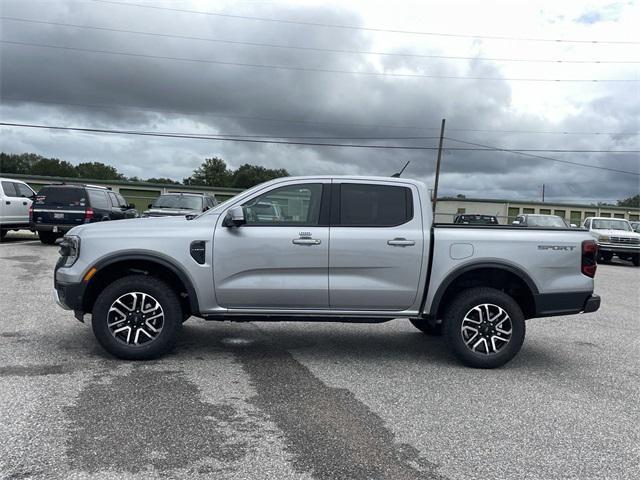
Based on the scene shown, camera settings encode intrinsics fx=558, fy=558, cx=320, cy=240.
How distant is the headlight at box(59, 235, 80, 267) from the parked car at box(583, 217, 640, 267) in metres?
20.3

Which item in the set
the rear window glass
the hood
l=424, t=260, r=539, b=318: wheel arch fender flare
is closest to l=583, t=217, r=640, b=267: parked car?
l=424, t=260, r=539, b=318: wheel arch fender flare

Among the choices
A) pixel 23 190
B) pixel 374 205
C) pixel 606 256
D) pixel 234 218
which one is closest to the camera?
pixel 234 218

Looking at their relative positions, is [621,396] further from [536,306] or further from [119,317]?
[119,317]

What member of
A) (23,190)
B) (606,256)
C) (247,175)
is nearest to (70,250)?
(23,190)

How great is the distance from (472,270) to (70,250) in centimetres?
402

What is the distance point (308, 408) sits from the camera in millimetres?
4367

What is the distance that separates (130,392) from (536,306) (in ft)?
12.9

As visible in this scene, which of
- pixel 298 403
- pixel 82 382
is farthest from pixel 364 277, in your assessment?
pixel 82 382

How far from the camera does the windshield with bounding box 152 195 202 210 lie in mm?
17391

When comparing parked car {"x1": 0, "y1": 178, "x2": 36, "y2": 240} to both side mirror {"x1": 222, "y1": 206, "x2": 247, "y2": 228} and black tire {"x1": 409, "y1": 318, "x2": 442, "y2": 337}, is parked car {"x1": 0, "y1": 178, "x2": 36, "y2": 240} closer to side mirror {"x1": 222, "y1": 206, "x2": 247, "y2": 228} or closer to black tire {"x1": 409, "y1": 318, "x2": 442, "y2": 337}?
side mirror {"x1": 222, "y1": 206, "x2": 247, "y2": 228}

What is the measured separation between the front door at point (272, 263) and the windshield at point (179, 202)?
12.3 metres

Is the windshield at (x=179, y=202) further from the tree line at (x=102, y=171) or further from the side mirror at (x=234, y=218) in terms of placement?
the tree line at (x=102, y=171)

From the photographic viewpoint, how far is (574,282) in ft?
18.6

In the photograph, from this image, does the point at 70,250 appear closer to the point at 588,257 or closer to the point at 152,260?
the point at 152,260
